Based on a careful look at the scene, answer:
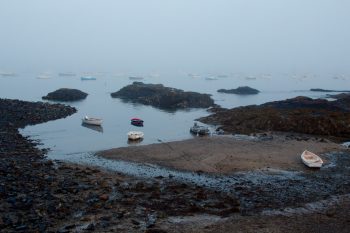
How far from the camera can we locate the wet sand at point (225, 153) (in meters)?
28.3

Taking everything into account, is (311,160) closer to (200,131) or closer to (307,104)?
(200,131)

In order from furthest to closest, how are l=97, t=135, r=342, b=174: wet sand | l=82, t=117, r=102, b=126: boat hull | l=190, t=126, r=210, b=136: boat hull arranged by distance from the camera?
1. l=82, t=117, r=102, b=126: boat hull
2. l=190, t=126, r=210, b=136: boat hull
3. l=97, t=135, r=342, b=174: wet sand

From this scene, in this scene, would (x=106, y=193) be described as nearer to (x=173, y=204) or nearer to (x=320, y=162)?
(x=173, y=204)

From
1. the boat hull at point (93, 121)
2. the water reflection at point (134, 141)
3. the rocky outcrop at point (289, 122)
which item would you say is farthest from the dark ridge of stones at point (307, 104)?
the water reflection at point (134, 141)

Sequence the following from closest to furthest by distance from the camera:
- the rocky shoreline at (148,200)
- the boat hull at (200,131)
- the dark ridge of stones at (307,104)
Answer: the rocky shoreline at (148,200) → the boat hull at (200,131) → the dark ridge of stones at (307,104)

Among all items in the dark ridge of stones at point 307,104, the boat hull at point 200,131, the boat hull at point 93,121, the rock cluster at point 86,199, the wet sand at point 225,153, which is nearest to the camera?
the rock cluster at point 86,199

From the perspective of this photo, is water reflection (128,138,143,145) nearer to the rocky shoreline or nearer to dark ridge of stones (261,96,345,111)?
the rocky shoreline

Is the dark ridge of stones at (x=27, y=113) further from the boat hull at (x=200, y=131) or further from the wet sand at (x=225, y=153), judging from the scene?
the boat hull at (x=200, y=131)

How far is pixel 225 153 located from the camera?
3197 cm

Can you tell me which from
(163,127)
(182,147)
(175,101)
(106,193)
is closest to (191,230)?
(106,193)

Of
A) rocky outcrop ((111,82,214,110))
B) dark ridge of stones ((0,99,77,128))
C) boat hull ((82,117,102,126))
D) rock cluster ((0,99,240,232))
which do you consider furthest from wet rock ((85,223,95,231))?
rocky outcrop ((111,82,214,110))

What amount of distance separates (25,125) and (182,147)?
67.0ft

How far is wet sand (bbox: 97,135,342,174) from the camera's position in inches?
1113

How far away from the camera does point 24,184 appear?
21.3m
